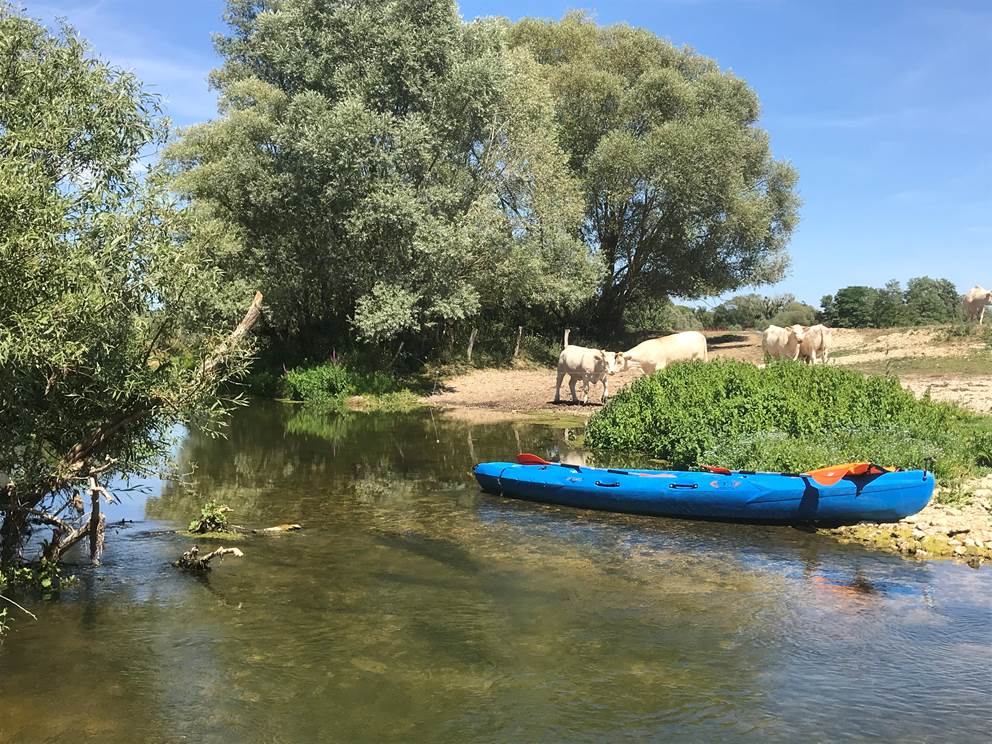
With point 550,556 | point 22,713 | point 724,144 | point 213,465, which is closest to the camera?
point 22,713

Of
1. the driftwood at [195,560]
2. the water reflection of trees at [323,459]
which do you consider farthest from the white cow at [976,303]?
the driftwood at [195,560]

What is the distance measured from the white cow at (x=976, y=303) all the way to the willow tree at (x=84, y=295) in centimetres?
3176

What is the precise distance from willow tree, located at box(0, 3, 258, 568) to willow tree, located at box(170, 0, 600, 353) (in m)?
18.4

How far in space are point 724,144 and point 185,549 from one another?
3120cm

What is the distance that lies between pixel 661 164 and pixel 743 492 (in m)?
26.4

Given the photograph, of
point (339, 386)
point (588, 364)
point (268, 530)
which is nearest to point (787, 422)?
point (268, 530)

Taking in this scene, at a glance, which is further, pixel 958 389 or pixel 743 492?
pixel 958 389

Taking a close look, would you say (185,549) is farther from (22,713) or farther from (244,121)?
(244,121)

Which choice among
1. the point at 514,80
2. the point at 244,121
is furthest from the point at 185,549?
the point at 514,80

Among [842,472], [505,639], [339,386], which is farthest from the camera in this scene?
[339,386]

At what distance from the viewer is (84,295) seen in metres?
7.60

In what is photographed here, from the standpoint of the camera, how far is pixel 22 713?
276 inches

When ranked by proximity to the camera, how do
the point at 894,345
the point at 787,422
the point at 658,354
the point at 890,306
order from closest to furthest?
the point at 787,422, the point at 658,354, the point at 894,345, the point at 890,306

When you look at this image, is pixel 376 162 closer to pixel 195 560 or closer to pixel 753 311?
pixel 195 560
